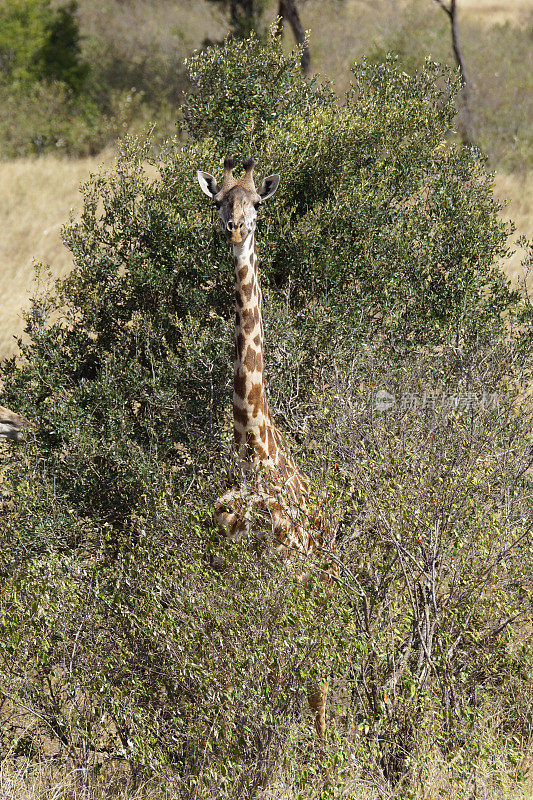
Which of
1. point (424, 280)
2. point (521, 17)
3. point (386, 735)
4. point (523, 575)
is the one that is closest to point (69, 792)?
point (386, 735)

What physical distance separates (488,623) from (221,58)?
795 cm

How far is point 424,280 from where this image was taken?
1062cm

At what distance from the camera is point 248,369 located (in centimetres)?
699

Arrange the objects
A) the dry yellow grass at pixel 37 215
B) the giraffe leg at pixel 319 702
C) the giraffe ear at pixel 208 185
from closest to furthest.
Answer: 1. the giraffe leg at pixel 319 702
2. the giraffe ear at pixel 208 185
3. the dry yellow grass at pixel 37 215

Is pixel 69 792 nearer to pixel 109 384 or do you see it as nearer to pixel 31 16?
pixel 109 384

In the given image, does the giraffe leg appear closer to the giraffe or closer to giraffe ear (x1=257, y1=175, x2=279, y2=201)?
the giraffe

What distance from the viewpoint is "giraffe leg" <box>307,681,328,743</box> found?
19.9 feet

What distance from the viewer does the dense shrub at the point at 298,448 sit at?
608 cm

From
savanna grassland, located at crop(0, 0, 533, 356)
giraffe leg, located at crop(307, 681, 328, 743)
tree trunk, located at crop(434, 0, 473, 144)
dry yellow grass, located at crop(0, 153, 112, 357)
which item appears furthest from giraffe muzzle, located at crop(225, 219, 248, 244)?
tree trunk, located at crop(434, 0, 473, 144)

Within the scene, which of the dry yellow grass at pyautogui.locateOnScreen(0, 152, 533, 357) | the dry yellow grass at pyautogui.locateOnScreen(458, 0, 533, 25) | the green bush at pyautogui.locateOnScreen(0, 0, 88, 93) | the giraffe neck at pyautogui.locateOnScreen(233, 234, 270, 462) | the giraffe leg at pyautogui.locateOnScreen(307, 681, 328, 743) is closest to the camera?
the giraffe leg at pyautogui.locateOnScreen(307, 681, 328, 743)

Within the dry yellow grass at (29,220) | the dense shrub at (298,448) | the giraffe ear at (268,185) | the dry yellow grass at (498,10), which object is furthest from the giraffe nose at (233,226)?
the dry yellow grass at (498,10)

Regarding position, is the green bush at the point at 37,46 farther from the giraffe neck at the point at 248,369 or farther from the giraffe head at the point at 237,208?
the giraffe neck at the point at 248,369

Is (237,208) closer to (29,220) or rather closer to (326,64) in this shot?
(29,220)

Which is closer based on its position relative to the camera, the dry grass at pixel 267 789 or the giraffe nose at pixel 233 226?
the dry grass at pixel 267 789
